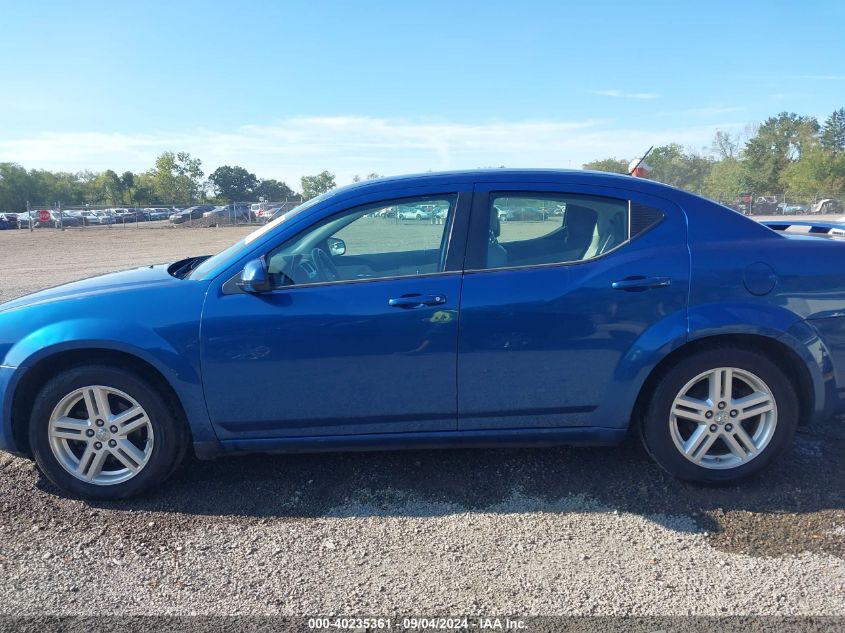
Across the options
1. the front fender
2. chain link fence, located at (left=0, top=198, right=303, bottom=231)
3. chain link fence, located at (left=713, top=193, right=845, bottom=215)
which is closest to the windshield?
the front fender

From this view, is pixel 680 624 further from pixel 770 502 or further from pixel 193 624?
pixel 193 624

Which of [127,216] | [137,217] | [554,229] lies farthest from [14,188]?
[554,229]

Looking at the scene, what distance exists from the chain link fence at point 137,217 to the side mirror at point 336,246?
39672 millimetres

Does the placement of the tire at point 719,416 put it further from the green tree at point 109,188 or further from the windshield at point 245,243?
the green tree at point 109,188

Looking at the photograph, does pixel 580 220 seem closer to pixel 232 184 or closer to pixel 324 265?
pixel 324 265

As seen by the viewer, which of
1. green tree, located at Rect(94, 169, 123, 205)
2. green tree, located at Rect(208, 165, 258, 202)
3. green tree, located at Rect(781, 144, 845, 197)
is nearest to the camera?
green tree, located at Rect(781, 144, 845, 197)

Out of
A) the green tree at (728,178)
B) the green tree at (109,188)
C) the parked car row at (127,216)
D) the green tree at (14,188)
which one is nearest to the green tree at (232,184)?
the green tree at (109,188)

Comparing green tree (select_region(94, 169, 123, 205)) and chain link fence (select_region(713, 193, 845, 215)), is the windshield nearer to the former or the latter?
chain link fence (select_region(713, 193, 845, 215))

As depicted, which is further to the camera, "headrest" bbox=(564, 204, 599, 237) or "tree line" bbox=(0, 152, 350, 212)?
"tree line" bbox=(0, 152, 350, 212)

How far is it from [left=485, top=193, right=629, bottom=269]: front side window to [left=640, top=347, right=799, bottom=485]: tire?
31.4 inches

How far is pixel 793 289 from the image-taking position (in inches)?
130

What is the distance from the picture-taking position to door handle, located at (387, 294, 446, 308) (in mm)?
3254

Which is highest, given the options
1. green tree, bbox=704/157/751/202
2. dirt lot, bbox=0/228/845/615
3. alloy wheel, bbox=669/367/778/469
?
green tree, bbox=704/157/751/202

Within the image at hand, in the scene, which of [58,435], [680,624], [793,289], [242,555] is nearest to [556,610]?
[680,624]
